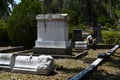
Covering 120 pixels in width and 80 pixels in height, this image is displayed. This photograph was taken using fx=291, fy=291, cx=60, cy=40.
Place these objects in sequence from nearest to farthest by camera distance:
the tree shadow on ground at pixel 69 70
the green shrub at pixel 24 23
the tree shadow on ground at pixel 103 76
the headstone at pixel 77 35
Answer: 1. the tree shadow on ground at pixel 103 76
2. the tree shadow on ground at pixel 69 70
3. the green shrub at pixel 24 23
4. the headstone at pixel 77 35

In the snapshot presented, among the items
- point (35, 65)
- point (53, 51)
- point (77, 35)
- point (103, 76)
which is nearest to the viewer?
point (103, 76)

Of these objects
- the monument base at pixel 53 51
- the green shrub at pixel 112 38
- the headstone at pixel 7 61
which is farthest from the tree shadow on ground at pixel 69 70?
the green shrub at pixel 112 38

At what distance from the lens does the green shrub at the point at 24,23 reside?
1986 centimetres

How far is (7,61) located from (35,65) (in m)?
1.20

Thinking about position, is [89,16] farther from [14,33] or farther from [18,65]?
[18,65]

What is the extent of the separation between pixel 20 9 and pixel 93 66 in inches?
480

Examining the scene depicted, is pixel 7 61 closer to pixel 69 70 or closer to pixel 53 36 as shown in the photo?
pixel 69 70

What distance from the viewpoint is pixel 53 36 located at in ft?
48.5

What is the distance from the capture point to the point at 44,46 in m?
14.8

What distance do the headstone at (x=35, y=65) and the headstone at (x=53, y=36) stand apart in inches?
197

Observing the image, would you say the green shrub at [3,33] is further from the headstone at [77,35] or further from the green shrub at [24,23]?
the headstone at [77,35]

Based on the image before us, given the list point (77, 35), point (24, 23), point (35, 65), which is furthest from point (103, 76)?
point (77, 35)

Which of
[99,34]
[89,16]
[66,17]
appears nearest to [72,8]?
[89,16]

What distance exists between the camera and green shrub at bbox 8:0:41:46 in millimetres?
19859
